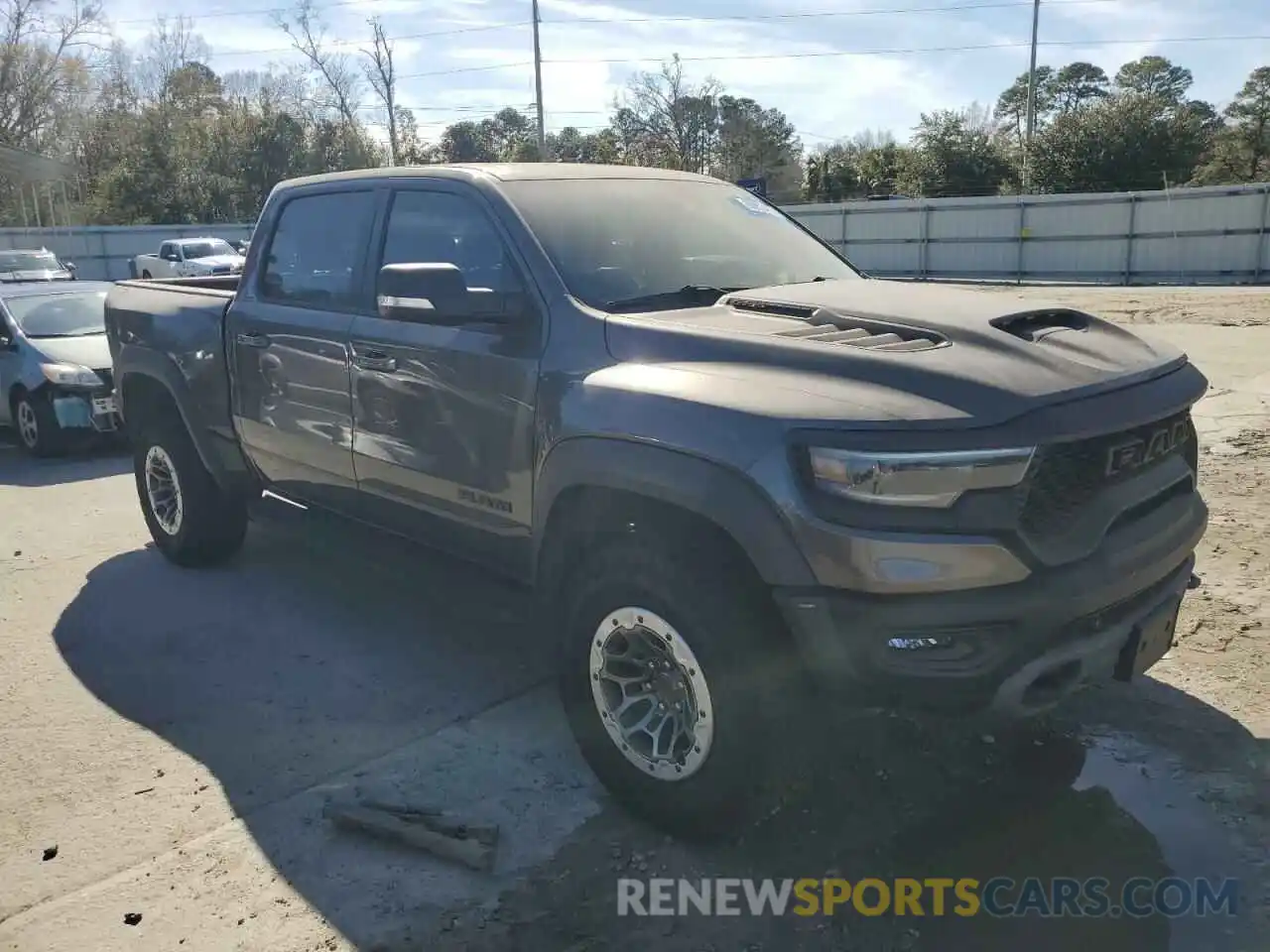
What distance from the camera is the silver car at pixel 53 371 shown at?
9.41 metres

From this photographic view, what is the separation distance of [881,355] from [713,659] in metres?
0.94

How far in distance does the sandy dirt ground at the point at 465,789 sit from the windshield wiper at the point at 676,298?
Answer: 1.15 m

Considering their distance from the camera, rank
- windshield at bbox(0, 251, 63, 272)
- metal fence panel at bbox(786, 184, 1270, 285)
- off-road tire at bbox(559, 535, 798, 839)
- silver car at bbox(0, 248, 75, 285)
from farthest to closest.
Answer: metal fence panel at bbox(786, 184, 1270, 285)
windshield at bbox(0, 251, 63, 272)
silver car at bbox(0, 248, 75, 285)
off-road tire at bbox(559, 535, 798, 839)

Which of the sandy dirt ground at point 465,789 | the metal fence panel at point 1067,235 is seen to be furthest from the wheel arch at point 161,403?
the metal fence panel at point 1067,235

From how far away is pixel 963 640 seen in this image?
268 cm

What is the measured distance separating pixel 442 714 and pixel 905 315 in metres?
2.31

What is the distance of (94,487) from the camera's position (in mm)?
8445

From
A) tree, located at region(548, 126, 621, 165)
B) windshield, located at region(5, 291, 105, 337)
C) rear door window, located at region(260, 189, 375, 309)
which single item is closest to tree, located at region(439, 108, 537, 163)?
tree, located at region(548, 126, 621, 165)

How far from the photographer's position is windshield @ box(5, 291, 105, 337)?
1005cm

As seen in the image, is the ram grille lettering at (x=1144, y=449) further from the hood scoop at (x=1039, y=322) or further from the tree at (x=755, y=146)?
the tree at (x=755, y=146)

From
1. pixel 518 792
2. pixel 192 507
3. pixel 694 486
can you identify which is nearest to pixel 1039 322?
pixel 694 486

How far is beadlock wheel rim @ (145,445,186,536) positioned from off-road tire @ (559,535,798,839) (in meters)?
3.47

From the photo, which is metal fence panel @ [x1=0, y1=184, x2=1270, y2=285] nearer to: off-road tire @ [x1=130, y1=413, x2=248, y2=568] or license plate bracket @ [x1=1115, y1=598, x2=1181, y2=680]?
off-road tire @ [x1=130, y1=413, x2=248, y2=568]

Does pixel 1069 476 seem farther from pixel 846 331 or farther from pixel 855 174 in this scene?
pixel 855 174
